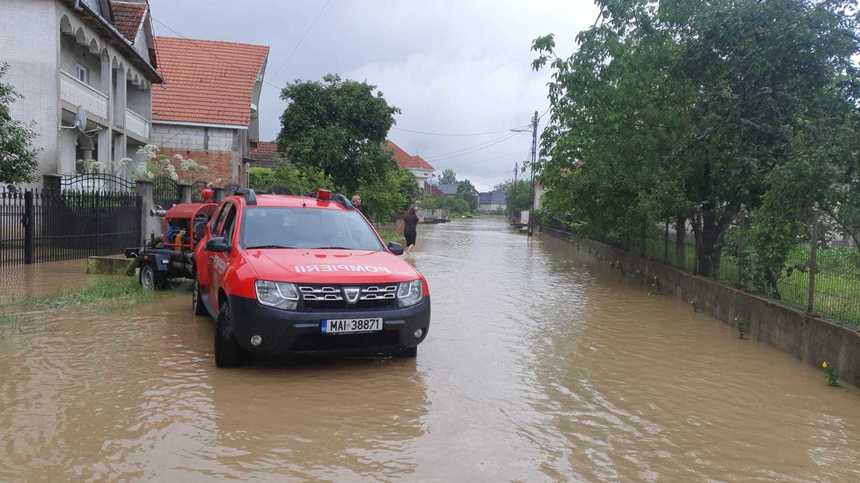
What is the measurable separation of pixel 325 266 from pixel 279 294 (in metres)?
0.53

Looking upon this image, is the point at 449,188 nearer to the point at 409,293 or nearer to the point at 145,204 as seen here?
the point at 145,204

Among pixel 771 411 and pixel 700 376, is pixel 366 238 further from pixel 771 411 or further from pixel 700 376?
pixel 771 411

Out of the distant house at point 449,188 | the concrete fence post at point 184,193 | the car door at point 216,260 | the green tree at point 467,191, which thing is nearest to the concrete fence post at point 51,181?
the concrete fence post at point 184,193

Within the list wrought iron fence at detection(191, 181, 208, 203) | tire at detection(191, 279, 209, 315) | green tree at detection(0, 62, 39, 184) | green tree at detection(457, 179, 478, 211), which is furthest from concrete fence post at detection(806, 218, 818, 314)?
green tree at detection(457, 179, 478, 211)

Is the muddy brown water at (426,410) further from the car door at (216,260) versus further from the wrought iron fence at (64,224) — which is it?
the wrought iron fence at (64,224)

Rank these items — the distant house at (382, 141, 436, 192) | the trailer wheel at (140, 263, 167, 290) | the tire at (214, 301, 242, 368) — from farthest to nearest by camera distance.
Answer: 1. the distant house at (382, 141, 436, 192)
2. the trailer wheel at (140, 263, 167, 290)
3. the tire at (214, 301, 242, 368)

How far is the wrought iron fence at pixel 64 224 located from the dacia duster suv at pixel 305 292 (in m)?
9.32

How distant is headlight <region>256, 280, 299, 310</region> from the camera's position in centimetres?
615

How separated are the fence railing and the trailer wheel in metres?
9.49

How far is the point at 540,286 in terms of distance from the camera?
15.6m

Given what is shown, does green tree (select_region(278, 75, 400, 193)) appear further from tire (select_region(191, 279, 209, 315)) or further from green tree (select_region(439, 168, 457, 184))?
green tree (select_region(439, 168, 457, 184))

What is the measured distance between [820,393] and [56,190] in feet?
53.0

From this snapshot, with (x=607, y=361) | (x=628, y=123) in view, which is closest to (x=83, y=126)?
(x=628, y=123)

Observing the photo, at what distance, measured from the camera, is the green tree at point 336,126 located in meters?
27.5
